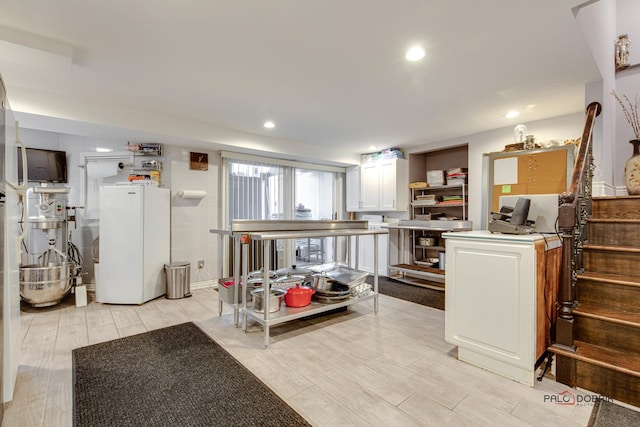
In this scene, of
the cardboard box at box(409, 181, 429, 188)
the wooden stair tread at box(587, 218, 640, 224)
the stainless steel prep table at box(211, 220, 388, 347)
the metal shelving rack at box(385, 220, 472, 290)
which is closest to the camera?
the wooden stair tread at box(587, 218, 640, 224)

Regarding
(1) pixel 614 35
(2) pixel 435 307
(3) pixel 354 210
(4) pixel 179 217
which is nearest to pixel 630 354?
(2) pixel 435 307

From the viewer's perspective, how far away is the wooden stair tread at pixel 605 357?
172cm

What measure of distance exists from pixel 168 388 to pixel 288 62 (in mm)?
2546

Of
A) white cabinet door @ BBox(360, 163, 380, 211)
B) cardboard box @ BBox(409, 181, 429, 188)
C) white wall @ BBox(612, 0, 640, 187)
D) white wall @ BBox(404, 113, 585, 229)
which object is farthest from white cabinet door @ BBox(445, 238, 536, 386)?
white cabinet door @ BBox(360, 163, 380, 211)

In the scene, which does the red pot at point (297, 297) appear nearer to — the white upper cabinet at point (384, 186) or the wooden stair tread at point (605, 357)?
the wooden stair tread at point (605, 357)

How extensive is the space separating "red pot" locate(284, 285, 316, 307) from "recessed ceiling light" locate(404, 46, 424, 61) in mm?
2281

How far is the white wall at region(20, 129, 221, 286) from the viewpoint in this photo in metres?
4.16

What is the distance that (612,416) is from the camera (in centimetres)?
163

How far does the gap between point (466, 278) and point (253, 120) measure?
121 inches

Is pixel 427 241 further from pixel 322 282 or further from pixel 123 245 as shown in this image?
pixel 123 245

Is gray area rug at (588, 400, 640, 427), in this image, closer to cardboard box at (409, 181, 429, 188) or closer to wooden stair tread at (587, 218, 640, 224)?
wooden stair tread at (587, 218, 640, 224)

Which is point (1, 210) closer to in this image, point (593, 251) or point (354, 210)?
point (593, 251)

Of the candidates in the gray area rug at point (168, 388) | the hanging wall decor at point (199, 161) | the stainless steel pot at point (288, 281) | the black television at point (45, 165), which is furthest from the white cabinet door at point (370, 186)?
the black television at point (45, 165)

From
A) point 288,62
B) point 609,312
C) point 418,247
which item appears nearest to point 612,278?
point 609,312
